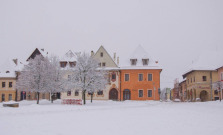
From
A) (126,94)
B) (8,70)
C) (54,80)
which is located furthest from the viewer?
(8,70)

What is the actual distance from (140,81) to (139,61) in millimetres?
4593

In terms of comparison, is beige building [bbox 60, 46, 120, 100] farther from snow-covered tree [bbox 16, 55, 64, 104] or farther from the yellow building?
the yellow building

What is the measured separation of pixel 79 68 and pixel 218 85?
25.2 meters

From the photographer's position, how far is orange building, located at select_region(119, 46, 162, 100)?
5481 centimetres

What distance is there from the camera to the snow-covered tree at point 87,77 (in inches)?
1617

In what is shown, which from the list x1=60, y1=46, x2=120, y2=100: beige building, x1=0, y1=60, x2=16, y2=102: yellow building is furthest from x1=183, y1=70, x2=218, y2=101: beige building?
x1=0, y1=60, x2=16, y2=102: yellow building

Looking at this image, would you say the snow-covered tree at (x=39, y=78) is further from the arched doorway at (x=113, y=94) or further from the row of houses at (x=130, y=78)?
the arched doorway at (x=113, y=94)

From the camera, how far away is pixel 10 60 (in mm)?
60531

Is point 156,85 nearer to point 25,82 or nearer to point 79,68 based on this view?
point 79,68

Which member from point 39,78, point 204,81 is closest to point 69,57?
point 39,78

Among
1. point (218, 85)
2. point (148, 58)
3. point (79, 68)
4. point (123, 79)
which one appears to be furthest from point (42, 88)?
point (218, 85)

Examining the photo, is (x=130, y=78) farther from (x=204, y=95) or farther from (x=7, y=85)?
(x=7, y=85)

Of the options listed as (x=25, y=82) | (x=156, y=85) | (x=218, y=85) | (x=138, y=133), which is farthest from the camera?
(x=156, y=85)

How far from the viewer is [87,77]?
4150 cm
